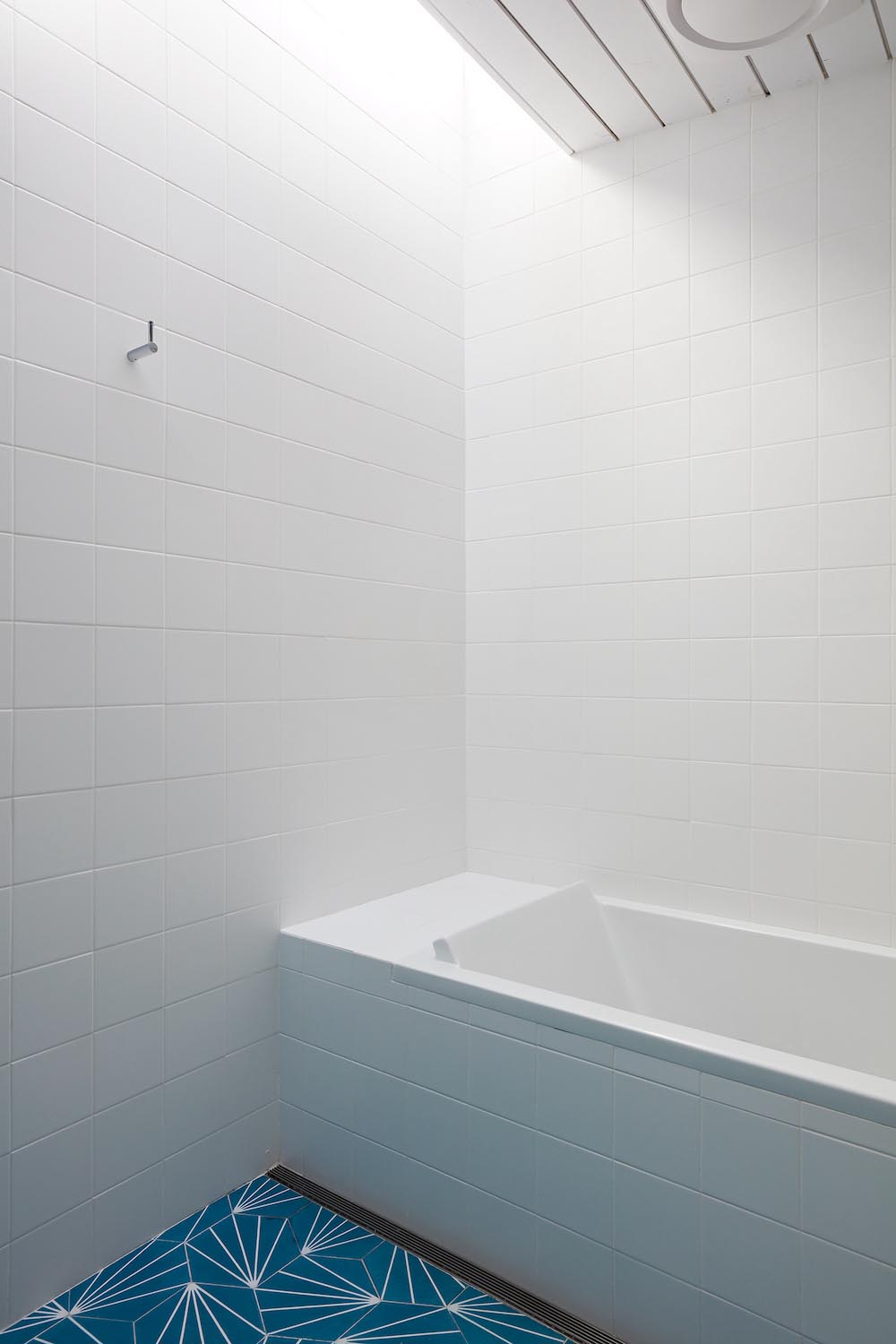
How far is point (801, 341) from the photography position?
2.10 m

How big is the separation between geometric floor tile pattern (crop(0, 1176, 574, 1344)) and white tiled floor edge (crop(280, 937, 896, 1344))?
9cm

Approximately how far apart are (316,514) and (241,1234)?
162 cm

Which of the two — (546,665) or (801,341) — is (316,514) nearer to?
(546,665)

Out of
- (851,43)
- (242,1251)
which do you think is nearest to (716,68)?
(851,43)

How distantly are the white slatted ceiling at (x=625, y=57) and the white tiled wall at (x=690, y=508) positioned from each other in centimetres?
8

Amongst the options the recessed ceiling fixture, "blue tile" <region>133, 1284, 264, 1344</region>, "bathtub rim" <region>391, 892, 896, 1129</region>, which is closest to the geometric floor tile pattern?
"blue tile" <region>133, 1284, 264, 1344</region>

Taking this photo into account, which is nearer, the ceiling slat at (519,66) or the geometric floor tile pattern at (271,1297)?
the geometric floor tile pattern at (271,1297)

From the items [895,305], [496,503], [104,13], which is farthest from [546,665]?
[104,13]

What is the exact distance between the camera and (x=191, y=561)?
74.2 inches

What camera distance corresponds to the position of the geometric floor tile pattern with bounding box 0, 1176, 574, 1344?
1.52 m

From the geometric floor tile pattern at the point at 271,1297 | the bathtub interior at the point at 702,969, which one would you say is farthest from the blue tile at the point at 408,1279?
the bathtub interior at the point at 702,969

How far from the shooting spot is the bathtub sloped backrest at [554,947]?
2.06m

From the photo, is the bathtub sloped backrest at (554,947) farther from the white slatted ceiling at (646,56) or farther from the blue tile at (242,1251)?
the white slatted ceiling at (646,56)

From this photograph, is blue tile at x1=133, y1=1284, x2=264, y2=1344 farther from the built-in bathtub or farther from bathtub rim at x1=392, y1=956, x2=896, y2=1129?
bathtub rim at x1=392, y1=956, x2=896, y2=1129
